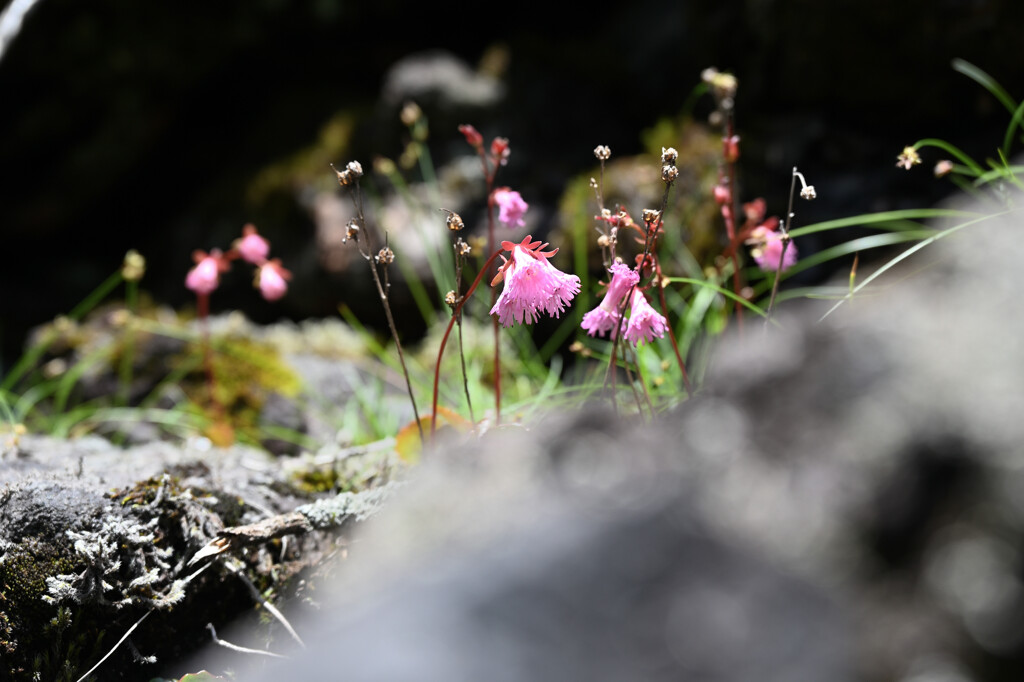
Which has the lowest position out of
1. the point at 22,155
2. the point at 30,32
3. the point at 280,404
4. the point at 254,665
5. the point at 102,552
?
the point at 280,404

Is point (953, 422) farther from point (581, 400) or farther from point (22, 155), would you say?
point (22, 155)

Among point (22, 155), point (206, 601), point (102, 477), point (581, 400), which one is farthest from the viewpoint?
point (22, 155)

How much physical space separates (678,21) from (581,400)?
2492 millimetres

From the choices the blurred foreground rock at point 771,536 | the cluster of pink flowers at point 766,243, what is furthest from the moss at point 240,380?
the blurred foreground rock at point 771,536

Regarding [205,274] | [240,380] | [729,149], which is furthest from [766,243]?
[240,380]

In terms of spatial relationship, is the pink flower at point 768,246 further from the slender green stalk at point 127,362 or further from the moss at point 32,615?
the slender green stalk at point 127,362

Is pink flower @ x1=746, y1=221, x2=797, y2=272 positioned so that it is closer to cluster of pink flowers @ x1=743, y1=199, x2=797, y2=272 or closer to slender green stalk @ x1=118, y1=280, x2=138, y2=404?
cluster of pink flowers @ x1=743, y1=199, x2=797, y2=272

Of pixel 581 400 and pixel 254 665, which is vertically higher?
pixel 254 665

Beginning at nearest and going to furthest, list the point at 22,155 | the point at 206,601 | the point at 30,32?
the point at 206,601 < the point at 30,32 < the point at 22,155

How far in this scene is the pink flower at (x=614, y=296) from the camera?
133 centimetres

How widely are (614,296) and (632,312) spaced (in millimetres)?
77

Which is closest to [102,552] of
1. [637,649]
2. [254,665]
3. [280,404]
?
[254,665]

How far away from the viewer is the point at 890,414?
0.64 m

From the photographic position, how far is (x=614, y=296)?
1363 mm
